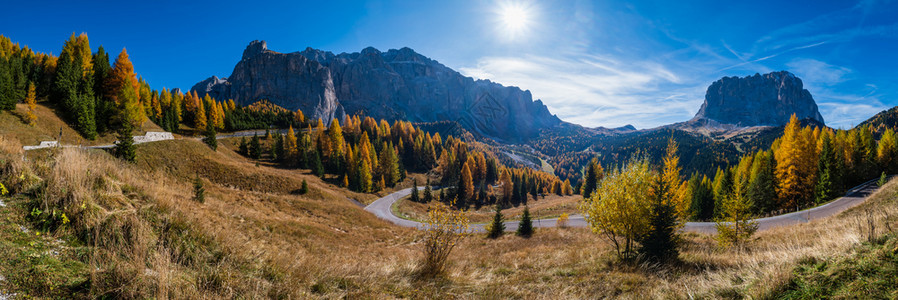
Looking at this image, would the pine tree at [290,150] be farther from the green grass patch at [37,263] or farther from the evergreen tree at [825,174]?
the evergreen tree at [825,174]

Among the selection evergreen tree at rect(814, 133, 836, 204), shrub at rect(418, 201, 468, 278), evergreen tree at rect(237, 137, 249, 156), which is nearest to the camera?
shrub at rect(418, 201, 468, 278)

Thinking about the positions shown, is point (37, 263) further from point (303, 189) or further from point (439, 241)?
point (303, 189)

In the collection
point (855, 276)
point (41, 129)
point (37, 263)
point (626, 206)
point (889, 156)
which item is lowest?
point (626, 206)

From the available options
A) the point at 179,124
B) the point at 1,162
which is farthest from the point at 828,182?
the point at 179,124

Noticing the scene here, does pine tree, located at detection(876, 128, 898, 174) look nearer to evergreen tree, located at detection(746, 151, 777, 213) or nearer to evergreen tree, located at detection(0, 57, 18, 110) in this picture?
evergreen tree, located at detection(746, 151, 777, 213)

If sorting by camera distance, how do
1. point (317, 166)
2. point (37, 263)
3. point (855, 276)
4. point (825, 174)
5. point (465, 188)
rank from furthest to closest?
point (465, 188), point (317, 166), point (825, 174), point (855, 276), point (37, 263)

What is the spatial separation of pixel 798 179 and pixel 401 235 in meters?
49.2

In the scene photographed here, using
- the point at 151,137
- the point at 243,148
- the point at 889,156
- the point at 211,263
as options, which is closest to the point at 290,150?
the point at 243,148

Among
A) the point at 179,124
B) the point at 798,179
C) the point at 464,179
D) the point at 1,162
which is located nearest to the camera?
the point at 1,162

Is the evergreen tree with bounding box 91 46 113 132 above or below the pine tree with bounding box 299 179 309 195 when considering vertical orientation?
above

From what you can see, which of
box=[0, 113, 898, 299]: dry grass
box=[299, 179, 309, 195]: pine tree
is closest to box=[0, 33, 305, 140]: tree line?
box=[299, 179, 309, 195]: pine tree

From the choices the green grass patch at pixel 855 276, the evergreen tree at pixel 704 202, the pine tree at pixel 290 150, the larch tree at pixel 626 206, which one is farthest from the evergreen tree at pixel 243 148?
the evergreen tree at pixel 704 202

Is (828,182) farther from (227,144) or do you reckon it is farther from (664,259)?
(227,144)

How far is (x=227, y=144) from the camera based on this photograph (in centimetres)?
7019
